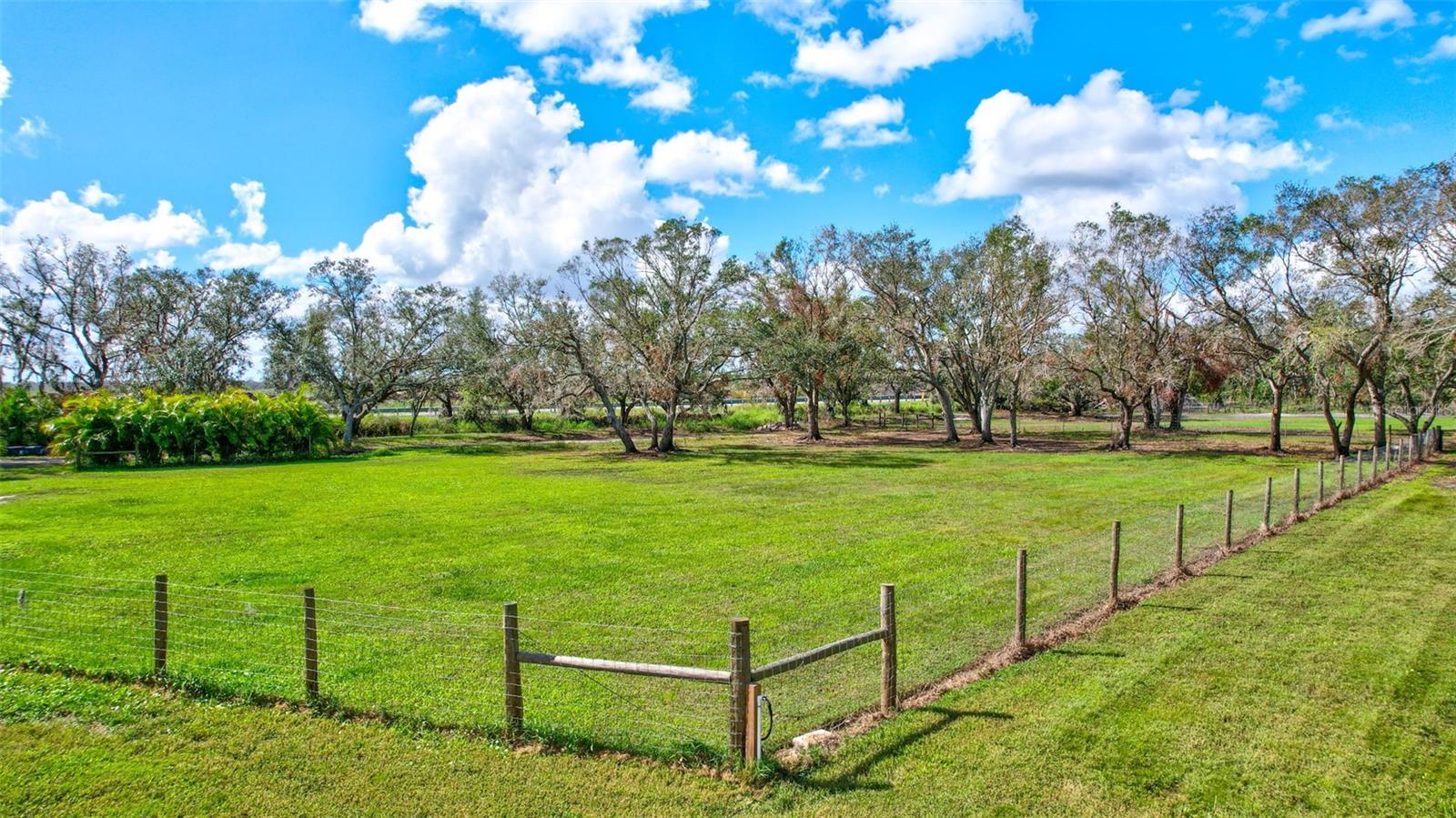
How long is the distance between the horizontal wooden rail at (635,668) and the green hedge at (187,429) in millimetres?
31872

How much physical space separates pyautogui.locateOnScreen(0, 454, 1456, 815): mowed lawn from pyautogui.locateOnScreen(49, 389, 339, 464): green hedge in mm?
28264

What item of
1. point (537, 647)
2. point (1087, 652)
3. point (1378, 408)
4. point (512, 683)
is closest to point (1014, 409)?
point (1378, 408)

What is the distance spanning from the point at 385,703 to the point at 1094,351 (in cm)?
3894

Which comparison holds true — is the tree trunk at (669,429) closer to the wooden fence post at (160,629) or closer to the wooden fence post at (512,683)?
the wooden fence post at (160,629)

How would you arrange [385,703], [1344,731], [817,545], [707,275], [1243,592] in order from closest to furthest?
[1344,731], [385,703], [1243,592], [817,545], [707,275]

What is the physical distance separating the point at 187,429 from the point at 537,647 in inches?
1186

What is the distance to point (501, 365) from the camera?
114ft

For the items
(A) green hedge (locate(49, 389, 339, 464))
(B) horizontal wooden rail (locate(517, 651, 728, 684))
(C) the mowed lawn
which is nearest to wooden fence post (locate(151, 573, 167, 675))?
(C) the mowed lawn

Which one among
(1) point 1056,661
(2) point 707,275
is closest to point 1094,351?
(2) point 707,275

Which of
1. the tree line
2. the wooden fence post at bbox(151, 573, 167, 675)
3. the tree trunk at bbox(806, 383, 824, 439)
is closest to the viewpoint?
the wooden fence post at bbox(151, 573, 167, 675)

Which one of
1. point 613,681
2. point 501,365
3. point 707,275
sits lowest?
point 613,681

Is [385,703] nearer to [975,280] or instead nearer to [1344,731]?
[1344,731]

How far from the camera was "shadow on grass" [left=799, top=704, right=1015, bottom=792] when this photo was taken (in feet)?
15.9

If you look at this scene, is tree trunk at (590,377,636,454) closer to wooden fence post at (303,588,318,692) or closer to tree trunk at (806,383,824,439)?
tree trunk at (806,383,824,439)
